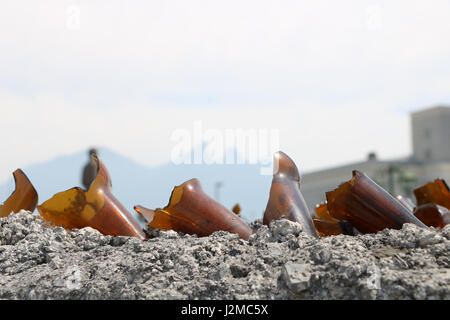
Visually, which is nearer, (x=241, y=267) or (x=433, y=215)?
(x=241, y=267)

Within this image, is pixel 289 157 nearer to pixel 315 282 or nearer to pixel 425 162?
pixel 315 282

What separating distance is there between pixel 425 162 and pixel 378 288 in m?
50.6

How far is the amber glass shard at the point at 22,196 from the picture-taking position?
3.04 metres

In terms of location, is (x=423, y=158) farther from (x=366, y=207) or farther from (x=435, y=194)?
(x=366, y=207)

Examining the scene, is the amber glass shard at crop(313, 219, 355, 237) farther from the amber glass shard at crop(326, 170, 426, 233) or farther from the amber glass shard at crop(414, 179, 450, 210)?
the amber glass shard at crop(414, 179, 450, 210)

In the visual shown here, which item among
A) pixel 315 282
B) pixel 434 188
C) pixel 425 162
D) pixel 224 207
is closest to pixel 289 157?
pixel 224 207

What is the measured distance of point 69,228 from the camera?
2746 millimetres

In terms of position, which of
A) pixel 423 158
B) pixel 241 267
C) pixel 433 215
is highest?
pixel 241 267

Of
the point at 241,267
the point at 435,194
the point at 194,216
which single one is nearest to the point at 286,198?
the point at 194,216

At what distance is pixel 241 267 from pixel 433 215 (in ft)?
4.70

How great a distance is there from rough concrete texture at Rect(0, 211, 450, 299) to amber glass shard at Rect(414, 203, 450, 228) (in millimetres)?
817

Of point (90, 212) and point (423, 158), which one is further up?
point (90, 212)

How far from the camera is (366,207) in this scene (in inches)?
100

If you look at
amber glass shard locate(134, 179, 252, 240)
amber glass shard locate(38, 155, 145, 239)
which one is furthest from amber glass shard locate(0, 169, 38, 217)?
amber glass shard locate(134, 179, 252, 240)
